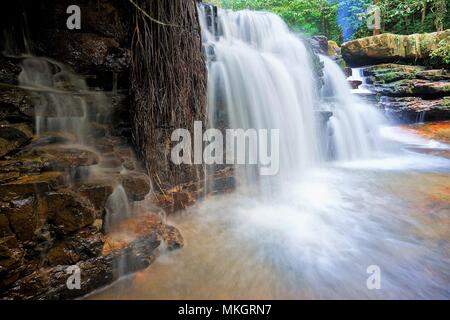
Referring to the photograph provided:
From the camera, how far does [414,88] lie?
30.9ft

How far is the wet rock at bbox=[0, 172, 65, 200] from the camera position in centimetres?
214

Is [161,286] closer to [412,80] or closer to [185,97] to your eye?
[185,97]

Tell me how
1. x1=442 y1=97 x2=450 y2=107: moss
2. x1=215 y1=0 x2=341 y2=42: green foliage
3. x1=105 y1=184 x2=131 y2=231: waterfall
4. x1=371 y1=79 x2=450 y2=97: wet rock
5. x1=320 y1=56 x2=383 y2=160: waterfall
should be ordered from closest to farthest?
x1=105 y1=184 x2=131 y2=231: waterfall < x1=320 y1=56 x2=383 y2=160: waterfall < x1=442 y1=97 x2=450 y2=107: moss < x1=371 y1=79 x2=450 y2=97: wet rock < x1=215 y1=0 x2=341 y2=42: green foliage

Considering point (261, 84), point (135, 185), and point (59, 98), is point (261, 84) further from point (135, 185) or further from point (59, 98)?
point (59, 98)

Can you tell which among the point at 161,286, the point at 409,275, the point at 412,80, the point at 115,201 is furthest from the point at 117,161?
the point at 412,80

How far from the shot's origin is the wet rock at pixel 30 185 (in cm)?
214

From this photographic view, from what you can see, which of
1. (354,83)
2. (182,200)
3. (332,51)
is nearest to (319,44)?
(332,51)

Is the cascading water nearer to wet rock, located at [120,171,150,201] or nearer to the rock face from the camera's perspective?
wet rock, located at [120,171,150,201]

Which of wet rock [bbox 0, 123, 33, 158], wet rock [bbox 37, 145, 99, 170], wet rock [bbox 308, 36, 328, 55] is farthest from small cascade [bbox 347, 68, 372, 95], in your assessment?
wet rock [bbox 0, 123, 33, 158]

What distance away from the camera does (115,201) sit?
286 cm

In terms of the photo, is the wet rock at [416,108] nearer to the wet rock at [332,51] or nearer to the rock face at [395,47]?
the rock face at [395,47]

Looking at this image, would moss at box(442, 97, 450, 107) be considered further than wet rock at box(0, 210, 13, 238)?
Yes

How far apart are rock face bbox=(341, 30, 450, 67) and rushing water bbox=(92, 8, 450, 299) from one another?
4436 millimetres

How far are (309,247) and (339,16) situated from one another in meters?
15.1
